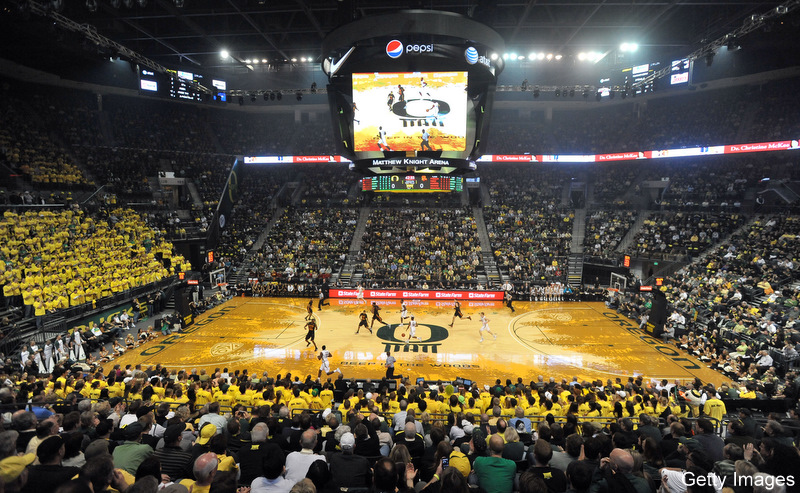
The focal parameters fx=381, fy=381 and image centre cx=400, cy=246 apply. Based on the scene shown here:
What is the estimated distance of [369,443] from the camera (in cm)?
588

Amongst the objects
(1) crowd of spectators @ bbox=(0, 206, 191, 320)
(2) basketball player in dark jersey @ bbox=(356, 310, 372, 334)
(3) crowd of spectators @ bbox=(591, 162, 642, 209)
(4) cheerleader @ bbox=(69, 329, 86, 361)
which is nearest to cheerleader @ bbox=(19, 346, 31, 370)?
(4) cheerleader @ bbox=(69, 329, 86, 361)

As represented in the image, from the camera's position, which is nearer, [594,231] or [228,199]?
[594,231]

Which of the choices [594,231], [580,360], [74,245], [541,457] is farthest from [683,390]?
[74,245]

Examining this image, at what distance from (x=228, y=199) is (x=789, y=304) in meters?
41.3

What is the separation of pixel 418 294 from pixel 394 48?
19409 millimetres

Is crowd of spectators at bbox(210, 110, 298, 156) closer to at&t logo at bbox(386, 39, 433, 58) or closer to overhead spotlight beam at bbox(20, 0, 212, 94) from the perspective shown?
overhead spotlight beam at bbox(20, 0, 212, 94)

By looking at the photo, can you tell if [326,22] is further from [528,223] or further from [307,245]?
[528,223]

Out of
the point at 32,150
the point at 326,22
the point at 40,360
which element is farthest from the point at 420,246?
the point at 32,150

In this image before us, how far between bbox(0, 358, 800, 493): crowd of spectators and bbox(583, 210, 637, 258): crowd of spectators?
23520 millimetres

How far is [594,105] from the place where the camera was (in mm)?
43031

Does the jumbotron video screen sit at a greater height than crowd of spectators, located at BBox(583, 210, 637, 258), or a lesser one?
greater

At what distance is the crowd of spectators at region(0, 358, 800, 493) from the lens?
4316mm

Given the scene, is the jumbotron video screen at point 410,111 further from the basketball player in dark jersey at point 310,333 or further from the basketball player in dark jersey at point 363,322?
the basketball player in dark jersey at point 363,322

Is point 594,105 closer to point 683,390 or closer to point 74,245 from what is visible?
point 683,390
